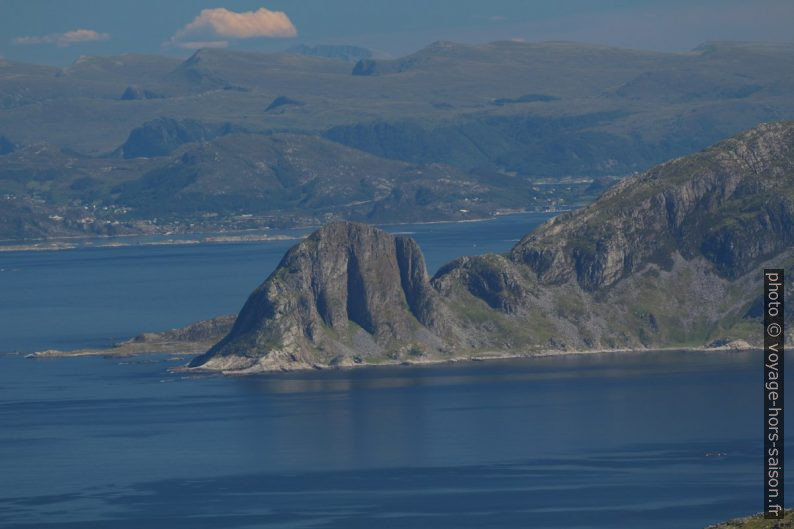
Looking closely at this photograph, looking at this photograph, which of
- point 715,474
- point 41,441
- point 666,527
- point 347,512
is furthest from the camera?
point 41,441

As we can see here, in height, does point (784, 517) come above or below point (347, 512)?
above

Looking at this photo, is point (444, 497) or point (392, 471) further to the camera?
point (392, 471)

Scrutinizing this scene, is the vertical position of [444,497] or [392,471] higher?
[444,497]

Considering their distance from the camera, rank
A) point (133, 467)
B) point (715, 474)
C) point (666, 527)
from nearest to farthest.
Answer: point (666, 527), point (715, 474), point (133, 467)

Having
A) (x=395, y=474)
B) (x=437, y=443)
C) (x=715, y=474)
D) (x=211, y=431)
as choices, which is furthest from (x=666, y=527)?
(x=211, y=431)

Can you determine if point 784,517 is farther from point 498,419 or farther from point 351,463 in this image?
point 498,419

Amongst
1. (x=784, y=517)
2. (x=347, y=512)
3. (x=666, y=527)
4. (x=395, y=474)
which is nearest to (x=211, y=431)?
(x=395, y=474)

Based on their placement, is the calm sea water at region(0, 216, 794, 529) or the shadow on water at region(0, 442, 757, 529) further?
the calm sea water at region(0, 216, 794, 529)

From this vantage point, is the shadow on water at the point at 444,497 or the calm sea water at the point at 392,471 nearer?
the shadow on water at the point at 444,497

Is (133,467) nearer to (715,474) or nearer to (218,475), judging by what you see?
(218,475)

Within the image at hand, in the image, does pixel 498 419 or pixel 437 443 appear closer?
pixel 437 443
